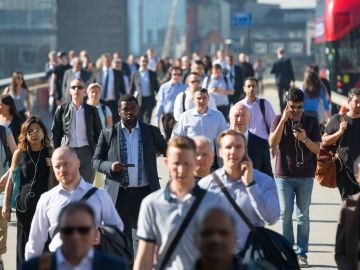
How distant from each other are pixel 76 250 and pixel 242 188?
226 centimetres

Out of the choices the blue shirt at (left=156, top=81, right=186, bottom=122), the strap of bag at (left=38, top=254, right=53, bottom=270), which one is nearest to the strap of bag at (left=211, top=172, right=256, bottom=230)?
the strap of bag at (left=38, top=254, right=53, bottom=270)

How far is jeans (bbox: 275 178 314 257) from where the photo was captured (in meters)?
12.8

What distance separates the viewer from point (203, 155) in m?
9.71

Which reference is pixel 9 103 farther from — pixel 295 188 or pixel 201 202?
pixel 201 202

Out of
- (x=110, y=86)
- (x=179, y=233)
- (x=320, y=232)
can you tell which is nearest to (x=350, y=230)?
(x=179, y=233)

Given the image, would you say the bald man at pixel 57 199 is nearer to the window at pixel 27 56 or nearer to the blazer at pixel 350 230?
the blazer at pixel 350 230

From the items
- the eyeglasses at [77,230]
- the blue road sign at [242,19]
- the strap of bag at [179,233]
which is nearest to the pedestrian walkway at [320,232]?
the strap of bag at [179,233]

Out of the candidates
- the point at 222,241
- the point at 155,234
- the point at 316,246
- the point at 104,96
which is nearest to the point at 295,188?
the point at 316,246

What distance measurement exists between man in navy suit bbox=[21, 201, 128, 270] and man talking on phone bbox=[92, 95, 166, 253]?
5148 millimetres

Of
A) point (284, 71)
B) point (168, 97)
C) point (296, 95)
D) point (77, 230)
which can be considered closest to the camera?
point (77, 230)

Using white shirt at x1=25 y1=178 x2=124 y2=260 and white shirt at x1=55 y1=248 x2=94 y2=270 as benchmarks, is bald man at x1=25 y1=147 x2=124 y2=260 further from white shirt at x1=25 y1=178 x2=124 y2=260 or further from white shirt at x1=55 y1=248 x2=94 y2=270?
white shirt at x1=55 y1=248 x2=94 y2=270

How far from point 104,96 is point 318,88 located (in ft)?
22.3

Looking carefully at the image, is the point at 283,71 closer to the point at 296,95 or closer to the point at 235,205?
the point at 296,95

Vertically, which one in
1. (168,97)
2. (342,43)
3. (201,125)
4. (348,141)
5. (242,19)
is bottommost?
(348,141)
